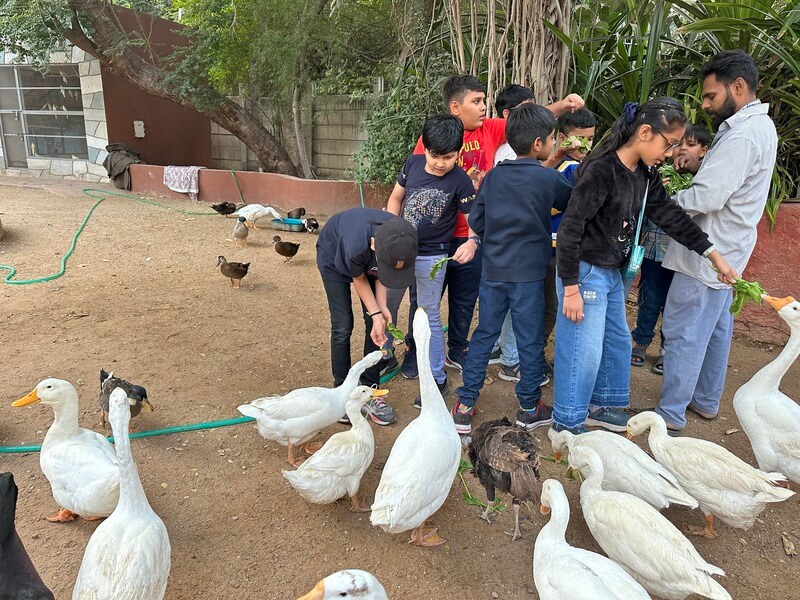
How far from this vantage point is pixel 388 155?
7672 mm

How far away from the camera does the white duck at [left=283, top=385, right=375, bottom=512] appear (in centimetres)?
250

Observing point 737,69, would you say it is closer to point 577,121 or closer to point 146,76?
point 577,121

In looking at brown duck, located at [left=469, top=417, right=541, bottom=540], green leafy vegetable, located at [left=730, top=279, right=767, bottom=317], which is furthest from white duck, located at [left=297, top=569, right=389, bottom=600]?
green leafy vegetable, located at [left=730, top=279, right=767, bottom=317]

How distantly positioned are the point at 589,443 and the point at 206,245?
6.28 m

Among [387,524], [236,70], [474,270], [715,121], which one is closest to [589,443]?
[387,524]

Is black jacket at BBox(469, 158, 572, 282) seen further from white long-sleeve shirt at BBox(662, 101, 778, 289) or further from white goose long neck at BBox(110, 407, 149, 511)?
white goose long neck at BBox(110, 407, 149, 511)

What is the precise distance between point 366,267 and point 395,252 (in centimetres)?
43

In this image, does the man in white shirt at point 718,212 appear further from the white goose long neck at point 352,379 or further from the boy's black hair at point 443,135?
the white goose long neck at point 352,379

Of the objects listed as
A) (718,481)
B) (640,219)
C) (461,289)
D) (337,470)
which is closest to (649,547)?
(718,481)

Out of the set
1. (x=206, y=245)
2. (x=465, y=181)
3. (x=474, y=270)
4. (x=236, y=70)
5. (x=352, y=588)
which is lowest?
(x=206, y=245)

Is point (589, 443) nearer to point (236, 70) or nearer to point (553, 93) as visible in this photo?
point (553, 93)

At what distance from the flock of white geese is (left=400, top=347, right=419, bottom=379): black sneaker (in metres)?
0.84

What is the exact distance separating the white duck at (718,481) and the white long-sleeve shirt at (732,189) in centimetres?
101

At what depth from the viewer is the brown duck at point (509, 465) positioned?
2.52 metres
